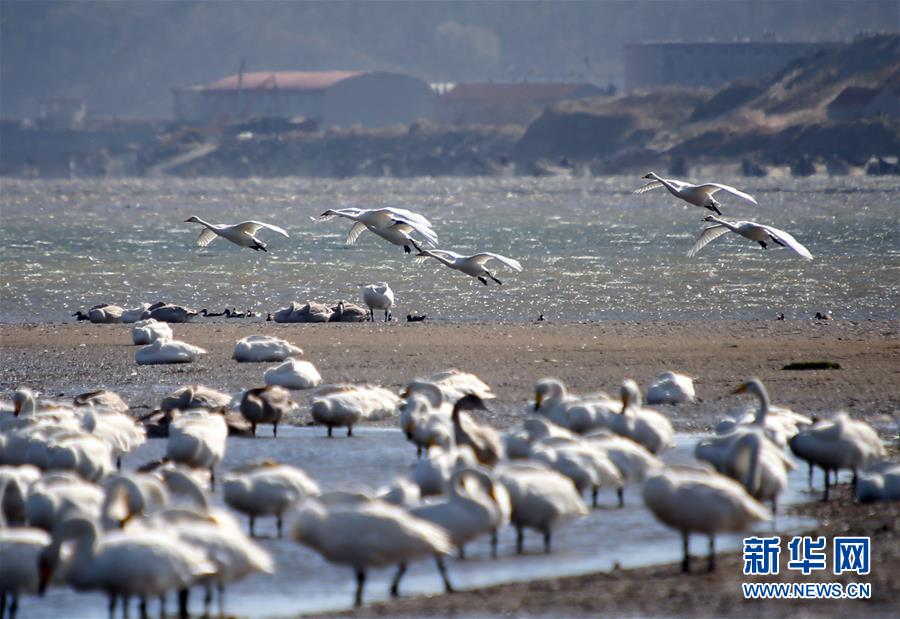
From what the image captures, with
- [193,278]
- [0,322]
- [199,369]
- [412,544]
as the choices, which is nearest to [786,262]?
[193,278]

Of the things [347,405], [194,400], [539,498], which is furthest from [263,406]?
[539,498]

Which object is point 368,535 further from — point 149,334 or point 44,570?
point 149,334

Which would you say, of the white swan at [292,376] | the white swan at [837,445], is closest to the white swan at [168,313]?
the white swan at [292,376]

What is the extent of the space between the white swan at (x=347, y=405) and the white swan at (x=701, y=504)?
4993 millimetres

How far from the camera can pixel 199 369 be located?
1875 cm

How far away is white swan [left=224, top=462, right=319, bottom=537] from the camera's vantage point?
413 inches

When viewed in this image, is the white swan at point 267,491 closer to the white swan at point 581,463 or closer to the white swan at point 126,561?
the white swan at point 581,463

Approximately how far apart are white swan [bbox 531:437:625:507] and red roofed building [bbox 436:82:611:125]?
14726 cm

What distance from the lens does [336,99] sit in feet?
542

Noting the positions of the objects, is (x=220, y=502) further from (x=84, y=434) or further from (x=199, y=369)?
(x=199, y=369)

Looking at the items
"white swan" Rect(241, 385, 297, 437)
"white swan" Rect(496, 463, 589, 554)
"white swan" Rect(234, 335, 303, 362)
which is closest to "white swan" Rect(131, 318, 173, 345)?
"white swan" Rect(234, 335, 303, 362)

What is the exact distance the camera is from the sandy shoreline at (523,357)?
1667cm

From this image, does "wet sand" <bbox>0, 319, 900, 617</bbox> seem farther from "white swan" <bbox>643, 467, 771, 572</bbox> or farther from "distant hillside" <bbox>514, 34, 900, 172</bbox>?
"distant hillside" <bbox>514, 34, 900, 172</bbox>

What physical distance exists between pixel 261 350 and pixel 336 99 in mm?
147957
